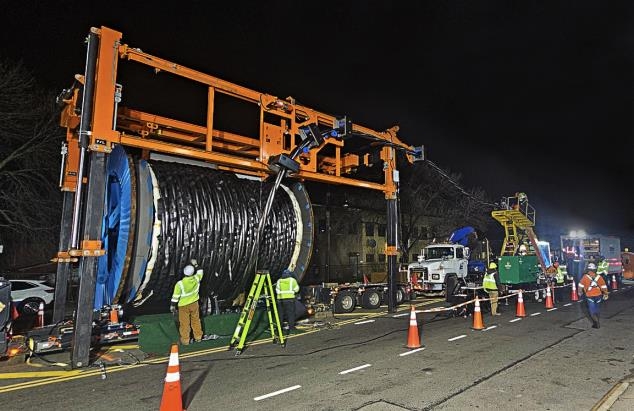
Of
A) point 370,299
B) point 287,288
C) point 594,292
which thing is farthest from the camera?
point 370,299

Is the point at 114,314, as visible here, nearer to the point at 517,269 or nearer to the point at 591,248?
the point at 517,269

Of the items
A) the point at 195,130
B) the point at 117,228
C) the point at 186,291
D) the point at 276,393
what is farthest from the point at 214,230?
the point at 276,393

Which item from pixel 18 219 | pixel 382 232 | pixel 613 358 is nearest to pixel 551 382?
pixel 613 358

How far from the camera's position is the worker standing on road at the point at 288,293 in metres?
9.81

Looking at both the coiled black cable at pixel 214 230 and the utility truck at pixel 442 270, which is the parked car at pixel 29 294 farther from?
the utility truck at pixel 442 270

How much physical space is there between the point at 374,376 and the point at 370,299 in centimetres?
865

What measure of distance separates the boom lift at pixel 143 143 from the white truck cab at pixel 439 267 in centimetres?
423

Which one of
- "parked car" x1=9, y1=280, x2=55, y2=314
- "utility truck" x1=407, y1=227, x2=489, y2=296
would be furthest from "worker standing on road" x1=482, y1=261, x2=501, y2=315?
"parked car" x1=9, y1=280, x2=55, y2=314

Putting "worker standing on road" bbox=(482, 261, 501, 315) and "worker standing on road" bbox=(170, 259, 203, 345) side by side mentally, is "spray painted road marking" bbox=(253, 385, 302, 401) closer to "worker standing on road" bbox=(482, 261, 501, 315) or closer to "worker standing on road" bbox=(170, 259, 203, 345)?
"worker standing on road" bbox=(170, 259, 203, 345)

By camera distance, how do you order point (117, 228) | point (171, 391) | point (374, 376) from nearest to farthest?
point (171, 391) < point (374, 376) < point (117, 228)

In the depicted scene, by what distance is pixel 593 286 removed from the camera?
10.4 meters

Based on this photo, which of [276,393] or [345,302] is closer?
[276,393]

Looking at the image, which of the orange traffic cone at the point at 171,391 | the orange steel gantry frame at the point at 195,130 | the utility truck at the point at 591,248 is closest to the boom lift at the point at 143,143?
the orange steel gantry frame at the point at 195,130

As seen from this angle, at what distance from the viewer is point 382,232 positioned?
28.4m
